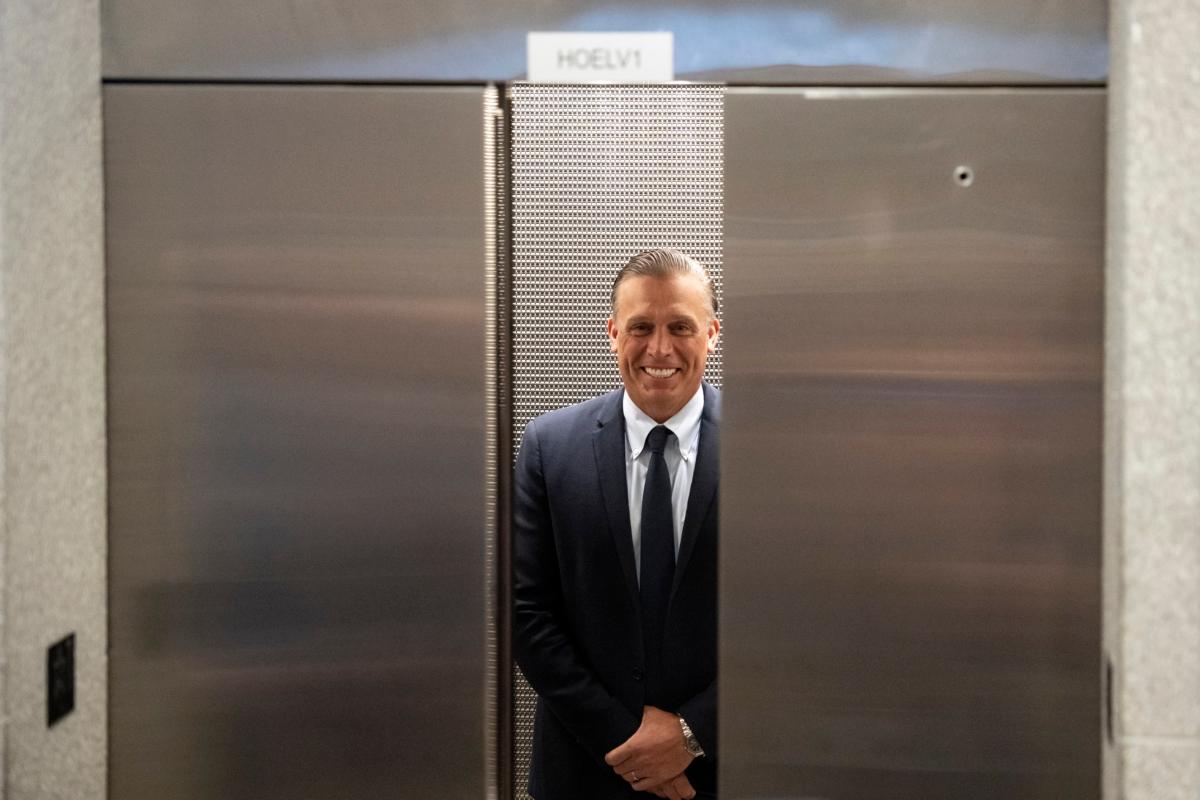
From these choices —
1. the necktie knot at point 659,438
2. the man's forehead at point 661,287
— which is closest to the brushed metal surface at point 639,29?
the man's forehead at point 661,287

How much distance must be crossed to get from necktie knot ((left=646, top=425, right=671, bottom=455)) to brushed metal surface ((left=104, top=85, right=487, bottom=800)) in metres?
0.77

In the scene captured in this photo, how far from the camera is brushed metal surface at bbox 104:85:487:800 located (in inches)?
69.4

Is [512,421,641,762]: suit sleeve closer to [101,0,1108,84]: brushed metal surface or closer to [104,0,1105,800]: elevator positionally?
[104,0,1105,800]: elevator

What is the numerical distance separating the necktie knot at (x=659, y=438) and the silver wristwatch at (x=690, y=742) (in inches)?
23.4

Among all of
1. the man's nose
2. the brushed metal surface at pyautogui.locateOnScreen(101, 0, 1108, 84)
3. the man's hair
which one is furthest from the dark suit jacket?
the brushed metal surface at pyautogui.locateOnScreen(101, 0, 1108, 84)

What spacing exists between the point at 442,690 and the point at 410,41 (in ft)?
3.47

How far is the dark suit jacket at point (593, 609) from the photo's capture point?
236cm

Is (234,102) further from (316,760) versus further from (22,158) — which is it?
(316,760)

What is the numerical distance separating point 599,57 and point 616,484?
1043 millimetres

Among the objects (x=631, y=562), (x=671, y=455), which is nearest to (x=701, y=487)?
(x=671, y=455)

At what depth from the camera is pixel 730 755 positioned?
5.82 ft

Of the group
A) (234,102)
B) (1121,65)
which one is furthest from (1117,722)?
(234,102)

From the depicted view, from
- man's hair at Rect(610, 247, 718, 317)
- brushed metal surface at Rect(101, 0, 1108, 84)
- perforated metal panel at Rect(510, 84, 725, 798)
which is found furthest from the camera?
perforated metal panel at Rect(510, 84, 725, 798)

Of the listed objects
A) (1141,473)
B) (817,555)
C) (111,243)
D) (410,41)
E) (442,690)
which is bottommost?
(442,690)
